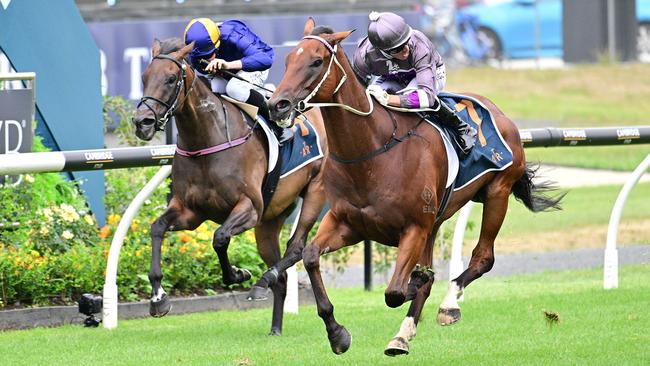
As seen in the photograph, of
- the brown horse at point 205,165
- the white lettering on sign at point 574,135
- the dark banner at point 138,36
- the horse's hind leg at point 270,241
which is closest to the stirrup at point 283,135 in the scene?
the brown horse at point 205,165

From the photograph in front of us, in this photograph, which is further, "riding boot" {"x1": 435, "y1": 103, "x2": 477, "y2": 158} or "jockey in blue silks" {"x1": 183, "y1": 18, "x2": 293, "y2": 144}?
"jockey in blue silks" {"x1": 183, "y1": 18, "x2": 293, "y2": 144}

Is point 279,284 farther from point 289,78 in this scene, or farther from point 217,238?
point 289,78

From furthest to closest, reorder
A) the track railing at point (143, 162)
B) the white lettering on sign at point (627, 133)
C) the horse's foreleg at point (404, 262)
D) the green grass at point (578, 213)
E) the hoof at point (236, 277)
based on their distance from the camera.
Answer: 1. the green grass at point (578, 213)
2. the white lettering on sign at point (627, 133)
3. the hoof at point (236, 277)
4. the track railing at point (143, 162)
5. the horse's foreleg at point (404, 262)

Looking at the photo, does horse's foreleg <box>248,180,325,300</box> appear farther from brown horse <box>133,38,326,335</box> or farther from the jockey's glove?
the jockey's glove

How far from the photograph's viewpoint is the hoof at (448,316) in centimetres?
767

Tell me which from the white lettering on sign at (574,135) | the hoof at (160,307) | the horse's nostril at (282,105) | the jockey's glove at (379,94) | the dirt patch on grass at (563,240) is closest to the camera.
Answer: the horse's nostril at (282,105)

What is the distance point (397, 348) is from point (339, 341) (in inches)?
14.7

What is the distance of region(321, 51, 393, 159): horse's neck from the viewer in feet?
22.9

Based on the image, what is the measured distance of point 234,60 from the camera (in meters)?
8.75

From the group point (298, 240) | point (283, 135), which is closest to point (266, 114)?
point (283, 135)

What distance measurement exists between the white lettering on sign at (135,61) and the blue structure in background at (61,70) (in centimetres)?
544

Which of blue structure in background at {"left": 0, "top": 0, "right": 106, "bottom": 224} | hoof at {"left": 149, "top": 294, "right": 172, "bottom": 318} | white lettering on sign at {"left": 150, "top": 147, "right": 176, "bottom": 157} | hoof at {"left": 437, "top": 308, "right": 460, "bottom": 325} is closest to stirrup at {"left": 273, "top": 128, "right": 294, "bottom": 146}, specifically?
white lettering on sign at {"left": 150, "top": 147, "right": 176, "bottom": 157}

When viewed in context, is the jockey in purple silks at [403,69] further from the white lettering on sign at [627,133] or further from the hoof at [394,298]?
the white lettering on sign at [627,133]

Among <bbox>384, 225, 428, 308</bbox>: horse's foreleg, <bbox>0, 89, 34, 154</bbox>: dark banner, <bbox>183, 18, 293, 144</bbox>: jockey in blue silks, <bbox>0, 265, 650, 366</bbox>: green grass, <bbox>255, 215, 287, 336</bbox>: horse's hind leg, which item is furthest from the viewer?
<bbox>0, 89, 34, 154</bbox>: dark banner
